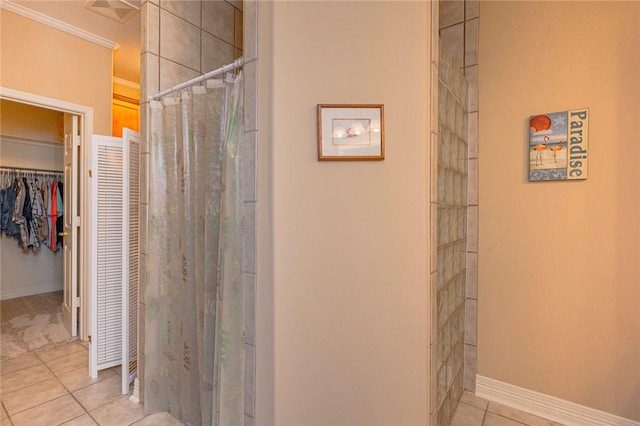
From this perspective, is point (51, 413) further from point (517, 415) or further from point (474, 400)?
point (517, 415)

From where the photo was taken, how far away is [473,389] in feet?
6.56

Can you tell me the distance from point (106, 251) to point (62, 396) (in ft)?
3.09

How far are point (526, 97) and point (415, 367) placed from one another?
170 centimetres

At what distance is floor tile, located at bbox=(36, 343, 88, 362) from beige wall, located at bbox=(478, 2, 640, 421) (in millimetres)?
3217

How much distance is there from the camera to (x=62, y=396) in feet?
6.47

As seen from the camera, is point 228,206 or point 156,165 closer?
point 228,206

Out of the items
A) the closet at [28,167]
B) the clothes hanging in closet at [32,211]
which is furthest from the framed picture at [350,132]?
the clothes hanging in closet at [32,211]

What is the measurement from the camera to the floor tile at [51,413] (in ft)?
5.72

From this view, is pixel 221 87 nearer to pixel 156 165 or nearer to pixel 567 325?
pixel 156 165

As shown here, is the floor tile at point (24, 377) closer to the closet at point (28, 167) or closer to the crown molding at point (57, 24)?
the closet at point (28, 167)

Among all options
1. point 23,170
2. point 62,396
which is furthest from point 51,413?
point 23,170

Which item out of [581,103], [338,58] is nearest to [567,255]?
[581,103]

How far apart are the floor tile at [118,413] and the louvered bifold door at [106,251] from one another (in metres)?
0.46

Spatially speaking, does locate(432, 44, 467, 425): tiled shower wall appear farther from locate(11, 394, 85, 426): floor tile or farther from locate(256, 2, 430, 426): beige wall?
locate(11, 394, 85, 426): floor tile
